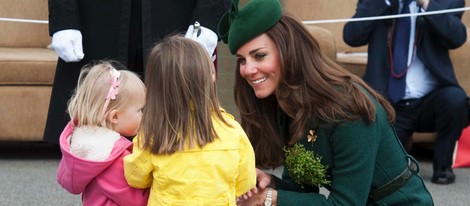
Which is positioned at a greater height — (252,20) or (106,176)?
(252,20)

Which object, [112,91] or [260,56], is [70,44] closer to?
[112,91]

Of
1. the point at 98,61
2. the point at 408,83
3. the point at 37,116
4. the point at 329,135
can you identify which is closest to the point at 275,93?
the point at 329,135

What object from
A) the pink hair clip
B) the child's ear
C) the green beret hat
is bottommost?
the child's ear

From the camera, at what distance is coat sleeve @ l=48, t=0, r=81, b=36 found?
137 inches

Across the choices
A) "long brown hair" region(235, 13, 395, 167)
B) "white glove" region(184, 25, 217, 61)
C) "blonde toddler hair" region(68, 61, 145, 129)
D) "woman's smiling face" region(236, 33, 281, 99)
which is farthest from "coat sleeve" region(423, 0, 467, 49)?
"blonde toddler hair" region(68, 61, 145, 129)

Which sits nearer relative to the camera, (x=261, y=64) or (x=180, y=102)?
(x=180, y=102)

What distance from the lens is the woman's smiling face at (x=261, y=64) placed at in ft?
8.86

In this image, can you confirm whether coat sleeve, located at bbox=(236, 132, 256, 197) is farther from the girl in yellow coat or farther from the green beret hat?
the green beret hat

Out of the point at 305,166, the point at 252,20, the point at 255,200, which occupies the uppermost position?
the point at 252,20

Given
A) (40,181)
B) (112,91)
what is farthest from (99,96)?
(40,181)

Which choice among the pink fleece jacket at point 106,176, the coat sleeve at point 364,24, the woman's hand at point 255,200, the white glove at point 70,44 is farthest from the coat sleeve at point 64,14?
the coat sleeve at point 364,24

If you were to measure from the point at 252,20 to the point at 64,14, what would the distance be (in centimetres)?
105

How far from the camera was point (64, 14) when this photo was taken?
350 centimetres

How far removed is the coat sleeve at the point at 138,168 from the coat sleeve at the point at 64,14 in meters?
1.06
